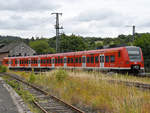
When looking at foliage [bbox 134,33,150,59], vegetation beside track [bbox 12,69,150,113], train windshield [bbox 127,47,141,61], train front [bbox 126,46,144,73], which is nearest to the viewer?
vegetation beside track [bbox 12,69,150,113]

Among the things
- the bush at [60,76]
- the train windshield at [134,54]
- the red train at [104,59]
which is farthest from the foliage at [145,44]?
the bush at [60,76]

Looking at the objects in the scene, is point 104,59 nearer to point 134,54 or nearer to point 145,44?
point 134,54

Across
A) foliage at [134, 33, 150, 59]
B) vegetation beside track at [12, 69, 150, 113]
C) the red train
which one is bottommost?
vegetation beside track at [12, 69, 150, 113]

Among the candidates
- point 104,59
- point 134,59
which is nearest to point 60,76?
point 104,59

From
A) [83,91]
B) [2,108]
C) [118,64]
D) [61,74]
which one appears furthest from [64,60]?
[2,108]

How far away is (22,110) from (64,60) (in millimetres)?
21586

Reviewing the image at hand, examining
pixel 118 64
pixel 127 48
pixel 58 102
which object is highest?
pixel 127 48

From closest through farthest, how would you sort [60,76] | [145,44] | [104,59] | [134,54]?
[60,76] < [134,54] < [104,59] < [145,44]

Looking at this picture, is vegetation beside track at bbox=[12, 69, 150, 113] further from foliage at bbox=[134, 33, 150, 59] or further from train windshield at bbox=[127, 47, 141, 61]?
foliage at bbox=[134, 33, 150, 59]

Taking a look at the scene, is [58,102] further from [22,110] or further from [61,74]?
[61,74]

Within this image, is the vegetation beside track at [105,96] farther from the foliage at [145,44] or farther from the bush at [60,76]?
the foliage at [145,44]

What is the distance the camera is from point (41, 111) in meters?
9.27

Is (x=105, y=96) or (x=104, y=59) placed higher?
(x=104, y=59)

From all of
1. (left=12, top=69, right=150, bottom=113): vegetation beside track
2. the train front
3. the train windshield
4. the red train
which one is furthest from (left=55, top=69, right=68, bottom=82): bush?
the train windshield
